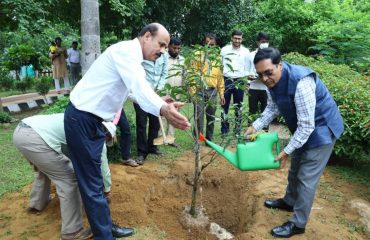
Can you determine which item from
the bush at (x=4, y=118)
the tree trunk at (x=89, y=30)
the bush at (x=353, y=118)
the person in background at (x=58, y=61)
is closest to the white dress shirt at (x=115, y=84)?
the tree trunk at (x=89, y=30)

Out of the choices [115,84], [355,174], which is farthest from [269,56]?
[355,174]

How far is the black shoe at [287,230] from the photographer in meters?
3.07

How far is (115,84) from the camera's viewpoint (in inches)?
95.6

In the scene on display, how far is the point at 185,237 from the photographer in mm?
3307

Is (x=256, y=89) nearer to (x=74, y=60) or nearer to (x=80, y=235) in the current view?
(x=80, y=235)

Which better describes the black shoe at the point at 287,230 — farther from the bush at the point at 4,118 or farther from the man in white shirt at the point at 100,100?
the bush at the point at 4,118

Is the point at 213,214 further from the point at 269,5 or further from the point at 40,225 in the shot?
the point at 269,5

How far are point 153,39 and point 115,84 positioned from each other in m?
0.41

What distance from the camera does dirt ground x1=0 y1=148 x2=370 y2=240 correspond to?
320 centimetres

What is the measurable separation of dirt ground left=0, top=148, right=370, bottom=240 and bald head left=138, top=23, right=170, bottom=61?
1.66 meters

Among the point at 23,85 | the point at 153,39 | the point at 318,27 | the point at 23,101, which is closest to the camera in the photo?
the point at 153,39

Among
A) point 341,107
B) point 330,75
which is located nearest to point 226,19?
point 330,75

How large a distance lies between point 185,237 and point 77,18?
22.2ft

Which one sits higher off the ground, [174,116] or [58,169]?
[174,116]
